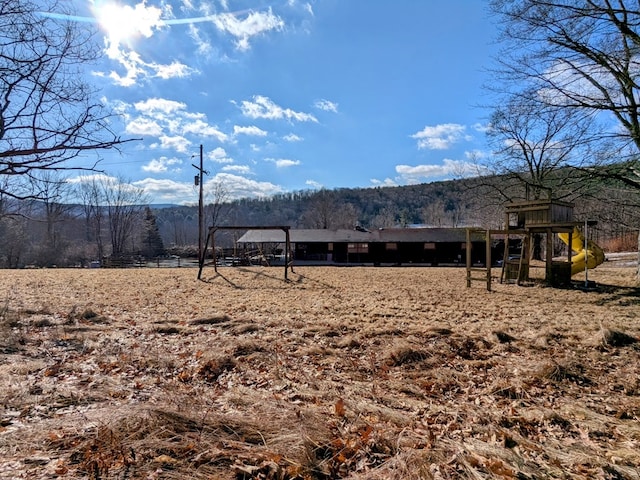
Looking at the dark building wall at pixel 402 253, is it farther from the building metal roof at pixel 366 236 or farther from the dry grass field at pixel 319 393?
the dry grass field at pixel 319 393

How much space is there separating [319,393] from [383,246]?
2957 cm

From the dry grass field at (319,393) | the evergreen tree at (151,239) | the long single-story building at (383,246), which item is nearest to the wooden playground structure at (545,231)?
the dry grass field at (319,393)

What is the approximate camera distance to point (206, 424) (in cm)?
320

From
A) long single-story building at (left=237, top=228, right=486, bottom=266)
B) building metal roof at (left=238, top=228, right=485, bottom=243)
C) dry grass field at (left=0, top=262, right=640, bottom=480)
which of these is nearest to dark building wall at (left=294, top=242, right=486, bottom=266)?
long single-story building at (left=237, top=228, right=486, bottom=266)

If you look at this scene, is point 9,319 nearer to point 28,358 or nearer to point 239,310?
point 28,358

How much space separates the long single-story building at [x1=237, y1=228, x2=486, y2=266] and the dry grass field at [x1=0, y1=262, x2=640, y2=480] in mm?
23229

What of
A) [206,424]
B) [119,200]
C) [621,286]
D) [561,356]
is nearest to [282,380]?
[206,424]

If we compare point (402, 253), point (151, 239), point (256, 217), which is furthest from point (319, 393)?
point (256, 217)

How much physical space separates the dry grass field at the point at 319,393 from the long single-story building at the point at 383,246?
76.2 ft

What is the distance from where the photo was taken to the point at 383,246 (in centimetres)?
3312

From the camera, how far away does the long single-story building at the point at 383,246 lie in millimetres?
31847

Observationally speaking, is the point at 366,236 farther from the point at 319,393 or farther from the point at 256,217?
the point at 256,217

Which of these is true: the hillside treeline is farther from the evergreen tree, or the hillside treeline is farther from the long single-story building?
the long single-story building

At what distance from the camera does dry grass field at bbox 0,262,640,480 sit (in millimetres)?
2758
